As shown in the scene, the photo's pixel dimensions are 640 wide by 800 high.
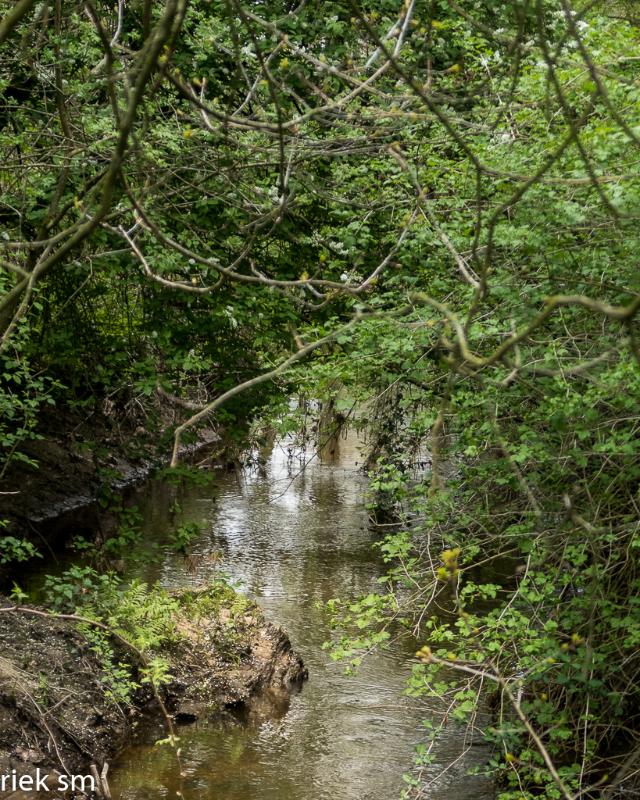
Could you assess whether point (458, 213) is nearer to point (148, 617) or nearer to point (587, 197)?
point (587, 197)

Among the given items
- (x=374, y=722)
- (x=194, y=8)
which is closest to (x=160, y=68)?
(x=374, y=722)

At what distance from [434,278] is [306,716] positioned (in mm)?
3498

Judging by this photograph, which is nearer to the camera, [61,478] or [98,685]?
[98,685]

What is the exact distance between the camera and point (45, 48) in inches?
313

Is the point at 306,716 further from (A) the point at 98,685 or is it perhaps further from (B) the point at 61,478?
(B) the point at 61,478

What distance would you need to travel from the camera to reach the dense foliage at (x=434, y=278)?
3.43 meters

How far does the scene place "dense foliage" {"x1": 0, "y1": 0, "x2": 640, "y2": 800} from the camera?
11.2 ft

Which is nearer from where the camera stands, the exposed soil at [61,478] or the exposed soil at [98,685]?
the exposed soil at [98,685]

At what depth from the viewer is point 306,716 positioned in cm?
766

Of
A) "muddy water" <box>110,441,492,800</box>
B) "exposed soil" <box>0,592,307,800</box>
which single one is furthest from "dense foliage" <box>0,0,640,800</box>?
"exposed soil" <box>0,592,307,800</box>

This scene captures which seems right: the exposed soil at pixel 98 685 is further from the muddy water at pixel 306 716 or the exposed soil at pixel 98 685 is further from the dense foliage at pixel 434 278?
the dense foliage at pixel 434 278

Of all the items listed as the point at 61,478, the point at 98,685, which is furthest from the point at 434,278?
the point at 61,478

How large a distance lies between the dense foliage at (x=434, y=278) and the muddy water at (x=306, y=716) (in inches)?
20.7

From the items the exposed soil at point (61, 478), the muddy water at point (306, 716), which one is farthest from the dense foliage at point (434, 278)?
the exposed soil at point (61, 478)
